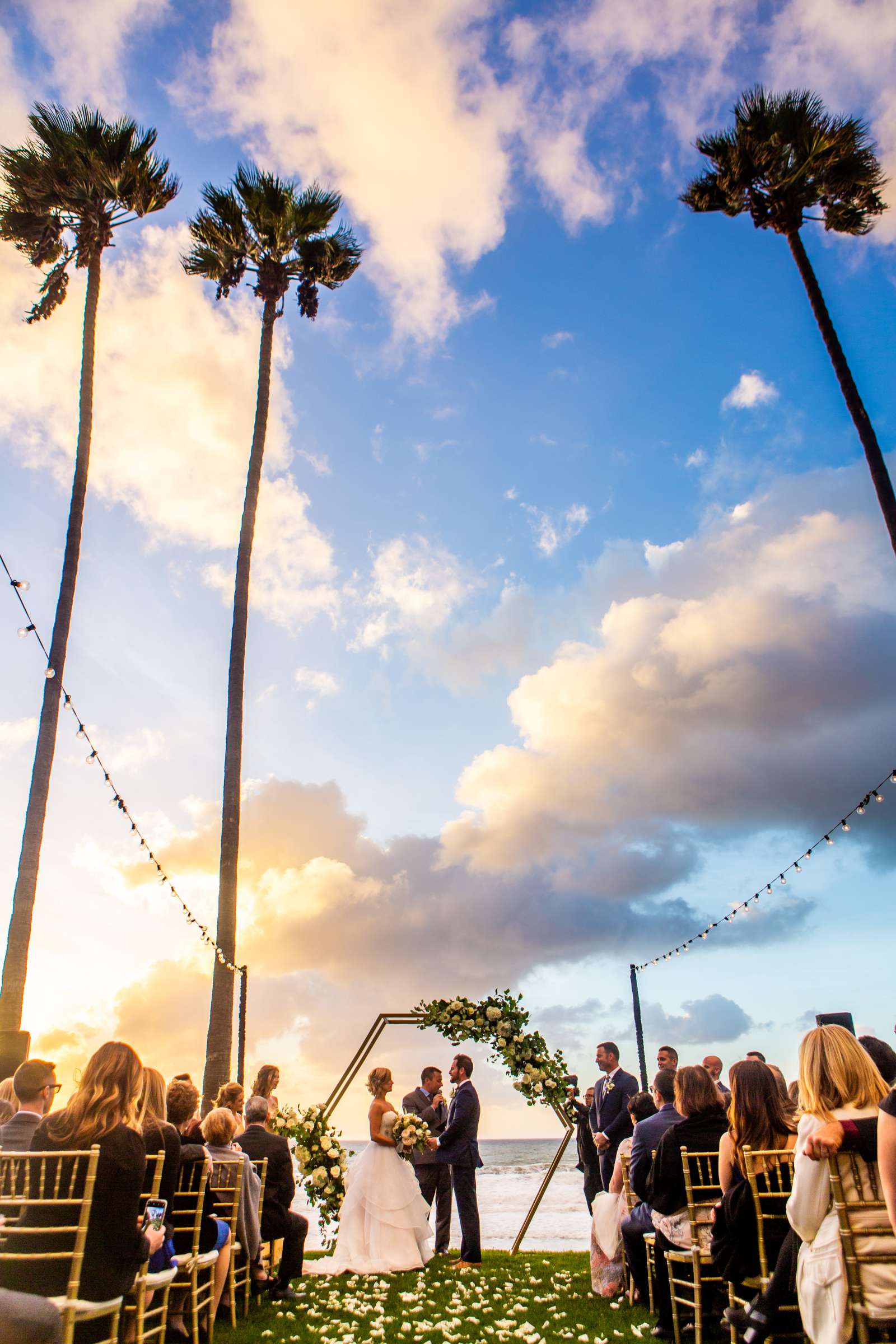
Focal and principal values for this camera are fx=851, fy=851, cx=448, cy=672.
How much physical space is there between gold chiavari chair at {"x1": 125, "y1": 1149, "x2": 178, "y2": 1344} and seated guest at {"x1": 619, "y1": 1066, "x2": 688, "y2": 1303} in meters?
3.28

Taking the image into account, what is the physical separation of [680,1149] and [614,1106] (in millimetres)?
3143

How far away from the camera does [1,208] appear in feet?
48.6

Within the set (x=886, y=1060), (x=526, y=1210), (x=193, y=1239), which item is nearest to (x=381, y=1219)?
(x=193, y=1239)

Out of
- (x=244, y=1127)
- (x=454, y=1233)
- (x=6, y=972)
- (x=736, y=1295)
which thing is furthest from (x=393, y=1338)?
(x=454, y=1233)

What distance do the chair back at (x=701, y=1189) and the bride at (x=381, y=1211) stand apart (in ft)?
13.6

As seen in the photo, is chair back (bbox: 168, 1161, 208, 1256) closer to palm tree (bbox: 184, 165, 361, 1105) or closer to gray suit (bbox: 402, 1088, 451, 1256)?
gray suit (bbox: 402, 1088, 451, 1256)

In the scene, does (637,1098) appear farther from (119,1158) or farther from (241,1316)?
(119,1158)

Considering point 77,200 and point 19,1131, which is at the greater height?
point 77,200

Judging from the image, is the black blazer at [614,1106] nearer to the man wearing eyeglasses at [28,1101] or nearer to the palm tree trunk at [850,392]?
the man wearing eyeglasses at [28,1101]

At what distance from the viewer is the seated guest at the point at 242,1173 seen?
21.7 feet

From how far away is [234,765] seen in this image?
529 inches

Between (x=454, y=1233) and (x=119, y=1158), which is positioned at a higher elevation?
(x=119, y=1158)

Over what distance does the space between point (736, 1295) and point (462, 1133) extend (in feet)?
16.0

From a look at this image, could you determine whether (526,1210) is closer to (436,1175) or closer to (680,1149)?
(436,1175)
